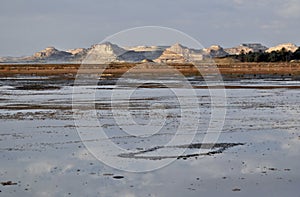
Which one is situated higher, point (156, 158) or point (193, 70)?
point (193, 70)

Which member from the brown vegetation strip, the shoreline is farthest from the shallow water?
the brown vegetation strip

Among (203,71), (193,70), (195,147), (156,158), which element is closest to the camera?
(156,158)

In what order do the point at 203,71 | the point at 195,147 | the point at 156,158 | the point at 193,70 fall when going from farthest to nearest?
1. the point at 193,70
2. the point at 203,71
3. the point at 195,147
4. the point at 156,158

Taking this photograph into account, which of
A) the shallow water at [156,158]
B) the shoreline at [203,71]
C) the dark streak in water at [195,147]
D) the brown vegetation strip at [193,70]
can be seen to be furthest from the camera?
the brown vegetation strip at [193,70]

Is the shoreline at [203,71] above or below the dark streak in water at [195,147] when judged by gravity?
above

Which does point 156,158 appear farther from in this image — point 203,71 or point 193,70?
point 193,70

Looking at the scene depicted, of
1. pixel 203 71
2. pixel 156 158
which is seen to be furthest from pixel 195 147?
pixel 203 71

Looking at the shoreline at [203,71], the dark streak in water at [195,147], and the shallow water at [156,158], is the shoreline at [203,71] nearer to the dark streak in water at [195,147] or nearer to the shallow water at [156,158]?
the shallow water at [156,158]

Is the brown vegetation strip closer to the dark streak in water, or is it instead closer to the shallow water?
the shallow water

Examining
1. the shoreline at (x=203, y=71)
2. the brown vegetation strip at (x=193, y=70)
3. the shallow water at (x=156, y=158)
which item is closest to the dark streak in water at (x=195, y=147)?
the shallow water at (x=156, y=158)

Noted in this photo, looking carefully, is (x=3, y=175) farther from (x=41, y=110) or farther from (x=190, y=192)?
(x=41, y=110)

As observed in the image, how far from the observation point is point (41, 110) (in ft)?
95.0

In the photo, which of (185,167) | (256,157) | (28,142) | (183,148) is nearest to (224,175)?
(185,167)

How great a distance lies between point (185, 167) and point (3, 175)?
4.89m
